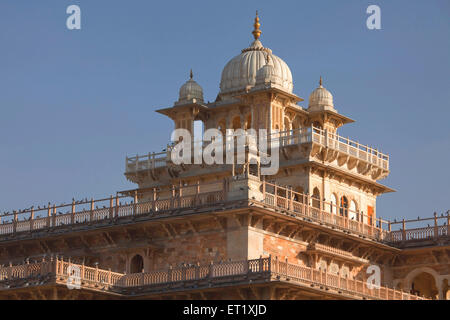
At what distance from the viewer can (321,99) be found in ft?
246

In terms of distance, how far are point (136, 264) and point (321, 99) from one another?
59.6ft

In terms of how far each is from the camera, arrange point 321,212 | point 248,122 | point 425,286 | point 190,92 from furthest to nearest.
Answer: point 190,92 < point 248,122 < point 425,286 < point 321,212

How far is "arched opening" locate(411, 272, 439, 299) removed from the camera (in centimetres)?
6938

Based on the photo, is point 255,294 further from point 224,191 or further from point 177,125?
point 177,125

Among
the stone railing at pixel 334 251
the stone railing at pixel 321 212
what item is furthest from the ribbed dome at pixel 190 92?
the stone railing at pixel 334 251

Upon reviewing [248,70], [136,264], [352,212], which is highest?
[248,70]

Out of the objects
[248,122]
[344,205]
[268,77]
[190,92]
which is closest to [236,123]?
[248,122]

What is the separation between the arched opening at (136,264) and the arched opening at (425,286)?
16062 mm

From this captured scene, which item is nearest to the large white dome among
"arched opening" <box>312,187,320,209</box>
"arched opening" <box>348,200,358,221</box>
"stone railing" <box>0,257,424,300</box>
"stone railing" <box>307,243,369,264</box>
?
"arched opening" <box>312,187,320,209</box>

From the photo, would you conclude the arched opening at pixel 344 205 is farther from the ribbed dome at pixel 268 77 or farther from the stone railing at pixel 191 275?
the stone railing at pixel 191 275

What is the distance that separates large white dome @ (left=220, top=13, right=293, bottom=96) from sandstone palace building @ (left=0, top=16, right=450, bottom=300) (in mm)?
87

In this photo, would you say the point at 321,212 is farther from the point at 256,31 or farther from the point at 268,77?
the point at 256,31

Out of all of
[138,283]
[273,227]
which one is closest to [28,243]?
[138,283]

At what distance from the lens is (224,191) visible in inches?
2345
